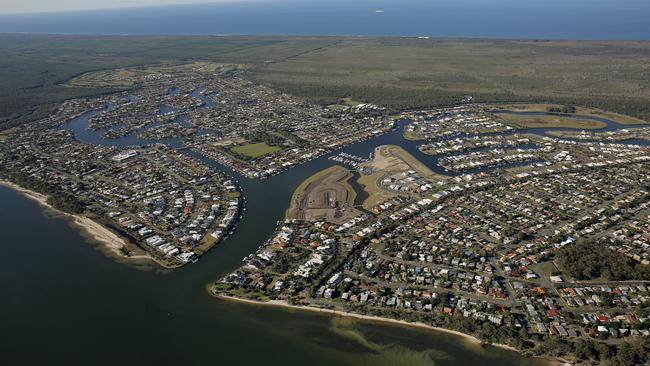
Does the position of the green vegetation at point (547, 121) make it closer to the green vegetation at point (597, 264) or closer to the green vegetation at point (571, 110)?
the green vegetation at point (571, 110)

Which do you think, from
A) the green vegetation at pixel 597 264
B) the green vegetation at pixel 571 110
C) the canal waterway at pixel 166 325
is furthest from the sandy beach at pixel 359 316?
the green vegetation at pixel 571 110

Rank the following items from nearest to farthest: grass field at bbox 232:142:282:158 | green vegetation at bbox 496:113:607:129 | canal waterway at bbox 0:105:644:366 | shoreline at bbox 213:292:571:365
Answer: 1. shoreline at bbox 213:292:571:365
2. canal waterway at bbox 0:105:644:366
3. grass field at bbox 232:142:282:158
4. green vegetation at bbox 496:113:607:129

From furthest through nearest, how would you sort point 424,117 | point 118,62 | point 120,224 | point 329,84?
point 118,62 → point 329,84 → point 424,117 → point 120,224

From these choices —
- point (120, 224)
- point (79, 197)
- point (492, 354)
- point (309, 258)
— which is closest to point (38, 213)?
point (79, 197)

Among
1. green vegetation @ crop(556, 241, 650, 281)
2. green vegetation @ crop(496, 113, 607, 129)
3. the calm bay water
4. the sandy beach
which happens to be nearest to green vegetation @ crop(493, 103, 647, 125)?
green vegetation @ crop(496, 113, 607, 129)

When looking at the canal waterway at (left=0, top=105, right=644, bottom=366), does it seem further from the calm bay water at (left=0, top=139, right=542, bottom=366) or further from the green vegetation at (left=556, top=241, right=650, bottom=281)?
the green vegetation at (left=556, top=241, right=650, bottom=281)

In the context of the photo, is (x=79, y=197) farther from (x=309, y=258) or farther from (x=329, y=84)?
(x=329, y=84)

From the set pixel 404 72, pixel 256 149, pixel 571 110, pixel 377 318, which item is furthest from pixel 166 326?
pixel 404 72
